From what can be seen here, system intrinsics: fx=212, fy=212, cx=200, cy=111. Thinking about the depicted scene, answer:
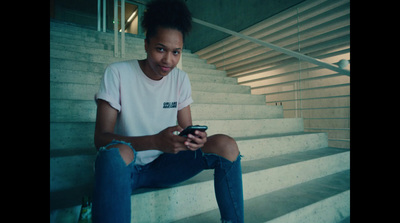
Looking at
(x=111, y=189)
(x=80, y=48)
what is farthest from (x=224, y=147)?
(x=80, y=48)

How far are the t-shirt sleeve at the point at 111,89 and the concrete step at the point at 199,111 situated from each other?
809 millimetres

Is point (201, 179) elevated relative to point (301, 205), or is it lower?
elevated

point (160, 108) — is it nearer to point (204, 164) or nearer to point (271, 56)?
point (204, 164)

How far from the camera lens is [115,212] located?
720 mm

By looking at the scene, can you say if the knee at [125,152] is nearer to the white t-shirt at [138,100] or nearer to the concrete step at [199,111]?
the white t-shirt at [138,100]

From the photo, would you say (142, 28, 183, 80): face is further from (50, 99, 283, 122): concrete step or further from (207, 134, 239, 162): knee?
(50, 99, 283, 122): concrete step

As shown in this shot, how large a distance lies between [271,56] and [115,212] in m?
3.64

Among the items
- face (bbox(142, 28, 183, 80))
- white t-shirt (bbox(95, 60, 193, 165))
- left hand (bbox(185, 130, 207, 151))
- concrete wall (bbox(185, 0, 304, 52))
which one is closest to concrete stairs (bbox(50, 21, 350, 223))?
white t-shirt (bbox(95, 60, 193, 165))

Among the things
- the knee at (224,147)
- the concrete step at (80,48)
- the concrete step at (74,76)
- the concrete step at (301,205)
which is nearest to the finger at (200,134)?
the knee at (224,147)

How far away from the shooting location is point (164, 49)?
3.44 feet

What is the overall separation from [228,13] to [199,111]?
3170mm

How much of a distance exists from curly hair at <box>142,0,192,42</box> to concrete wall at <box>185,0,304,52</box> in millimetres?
2668

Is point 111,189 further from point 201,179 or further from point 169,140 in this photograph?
point 201,179

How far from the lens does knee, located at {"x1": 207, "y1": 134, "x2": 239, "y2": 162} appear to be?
983mm
